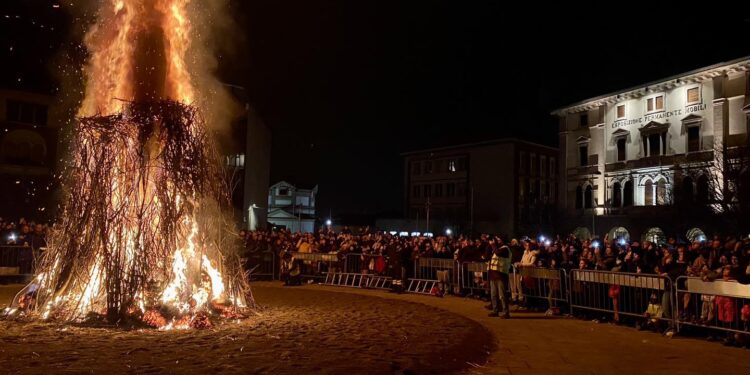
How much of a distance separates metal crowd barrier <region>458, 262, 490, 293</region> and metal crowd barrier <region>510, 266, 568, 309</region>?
1.18 meters

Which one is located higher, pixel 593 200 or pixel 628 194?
pixel 628 194

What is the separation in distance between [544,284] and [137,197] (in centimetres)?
969

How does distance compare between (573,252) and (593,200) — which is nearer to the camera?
(573,252)

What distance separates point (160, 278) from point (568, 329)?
8.00 meters

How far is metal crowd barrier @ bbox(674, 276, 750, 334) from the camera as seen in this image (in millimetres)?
10153

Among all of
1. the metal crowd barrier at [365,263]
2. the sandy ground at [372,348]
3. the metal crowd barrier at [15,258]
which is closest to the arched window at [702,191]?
the metal crowd barrier at [365,263]

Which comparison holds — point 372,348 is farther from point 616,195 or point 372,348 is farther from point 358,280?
point 616,195

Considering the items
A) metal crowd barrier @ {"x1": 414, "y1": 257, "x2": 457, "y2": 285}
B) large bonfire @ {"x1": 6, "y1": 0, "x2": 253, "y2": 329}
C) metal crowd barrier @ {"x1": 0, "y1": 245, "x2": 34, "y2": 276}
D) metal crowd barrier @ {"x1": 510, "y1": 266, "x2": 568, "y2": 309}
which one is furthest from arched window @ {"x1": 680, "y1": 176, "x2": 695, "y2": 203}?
metal crowd barrier @ {"x1": 0, "y1": 245, "x2": 34, "y2": 276}

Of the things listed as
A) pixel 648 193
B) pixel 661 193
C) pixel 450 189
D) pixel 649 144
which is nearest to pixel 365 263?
pixel 661 193

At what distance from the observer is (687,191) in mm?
40188

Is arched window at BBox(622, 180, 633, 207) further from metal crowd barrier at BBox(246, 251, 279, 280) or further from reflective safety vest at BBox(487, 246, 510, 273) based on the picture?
reflective safety vest at BBox(487, 246, 510, 273)

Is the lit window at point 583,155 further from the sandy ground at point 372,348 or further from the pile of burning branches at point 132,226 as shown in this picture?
the pile of burning branches at point 132,226

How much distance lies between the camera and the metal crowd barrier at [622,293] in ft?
38.1

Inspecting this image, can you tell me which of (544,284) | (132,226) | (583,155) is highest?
(583,155)
